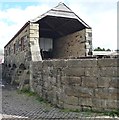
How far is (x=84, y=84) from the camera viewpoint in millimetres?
7168

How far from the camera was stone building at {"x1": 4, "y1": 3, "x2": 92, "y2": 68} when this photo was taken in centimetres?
1334

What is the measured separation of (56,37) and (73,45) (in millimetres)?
3311

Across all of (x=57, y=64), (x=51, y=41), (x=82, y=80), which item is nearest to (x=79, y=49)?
(x=51, y=41)

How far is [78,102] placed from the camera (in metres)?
7.25

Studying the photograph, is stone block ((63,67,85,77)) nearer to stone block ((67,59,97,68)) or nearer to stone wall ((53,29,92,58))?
stone block ((67,59,97,68))

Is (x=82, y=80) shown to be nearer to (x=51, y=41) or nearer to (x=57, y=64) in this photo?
(x=57, y=64)

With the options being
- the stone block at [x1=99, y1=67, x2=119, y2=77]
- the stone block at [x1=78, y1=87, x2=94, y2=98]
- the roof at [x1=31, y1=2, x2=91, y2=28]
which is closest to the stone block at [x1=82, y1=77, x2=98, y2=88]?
the stone block at [x1=78, y1=87, x2=94, y2=98]

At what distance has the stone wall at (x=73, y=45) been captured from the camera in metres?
14.8

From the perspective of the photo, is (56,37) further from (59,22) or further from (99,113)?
(99,113)

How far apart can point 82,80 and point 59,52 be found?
1128 centimetres

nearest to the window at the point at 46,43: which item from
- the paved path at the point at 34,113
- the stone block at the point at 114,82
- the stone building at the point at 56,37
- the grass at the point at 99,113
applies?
the stone building at the point at 56,37

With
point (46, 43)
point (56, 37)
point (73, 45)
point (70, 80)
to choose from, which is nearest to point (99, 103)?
point (70, 80)

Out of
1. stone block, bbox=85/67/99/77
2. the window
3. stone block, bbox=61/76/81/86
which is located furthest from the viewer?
the window

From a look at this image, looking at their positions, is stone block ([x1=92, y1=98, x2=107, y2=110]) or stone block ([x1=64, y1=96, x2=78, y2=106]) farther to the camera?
stone block ([x1=64, y1=96, x2=78, y2=106])
